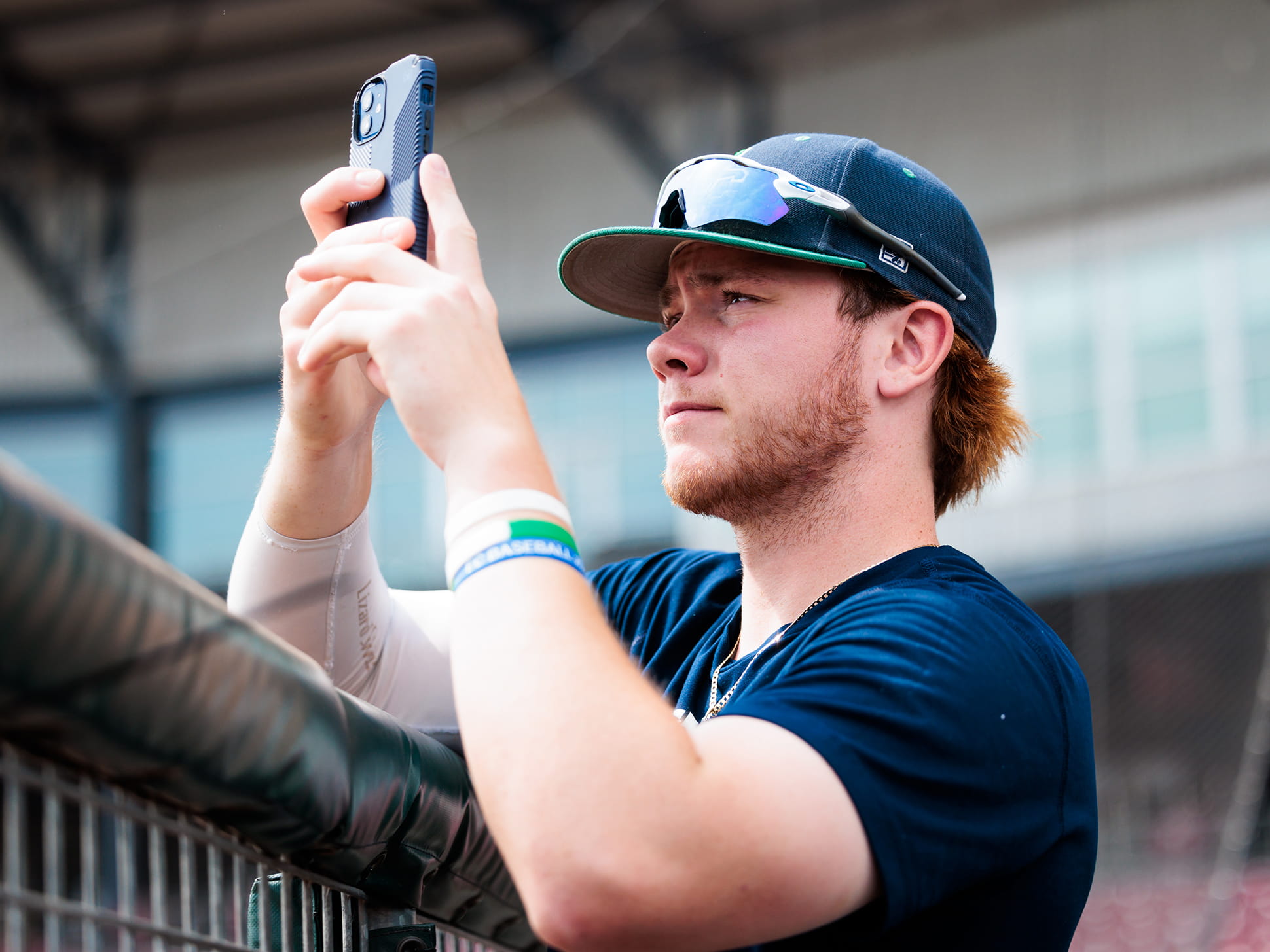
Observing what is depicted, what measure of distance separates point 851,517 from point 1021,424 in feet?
1.01

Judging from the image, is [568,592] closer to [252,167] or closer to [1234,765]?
[1234,765]

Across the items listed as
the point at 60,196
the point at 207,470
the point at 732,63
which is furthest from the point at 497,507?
the point at 60,196

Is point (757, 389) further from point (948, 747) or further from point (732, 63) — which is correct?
point (732, 63)

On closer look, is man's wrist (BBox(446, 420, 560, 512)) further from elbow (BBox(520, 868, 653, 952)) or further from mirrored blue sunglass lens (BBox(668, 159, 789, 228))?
mirrored blue sunglass lens (BBox(668, 159, 789, 228))

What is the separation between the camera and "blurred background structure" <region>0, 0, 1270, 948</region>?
5602 millimetres

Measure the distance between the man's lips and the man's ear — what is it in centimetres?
14

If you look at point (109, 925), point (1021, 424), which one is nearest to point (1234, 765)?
point (1021, 424)

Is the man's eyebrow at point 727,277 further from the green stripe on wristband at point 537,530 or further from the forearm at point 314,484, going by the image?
the green stripe on wristband at point 537,530

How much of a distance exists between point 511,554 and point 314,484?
1.08 feet

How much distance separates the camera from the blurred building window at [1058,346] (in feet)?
21.5

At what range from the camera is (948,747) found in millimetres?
637

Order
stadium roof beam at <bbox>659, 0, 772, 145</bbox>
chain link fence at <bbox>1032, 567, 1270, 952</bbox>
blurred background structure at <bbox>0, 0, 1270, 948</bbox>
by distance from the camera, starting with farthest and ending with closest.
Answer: blurred background structure at <bbox>0, 0, 1270, 948</bbox> < stadium roof beam at <bbox>659, 0, 772, 145</bbox> < chain link fence at <bbox>1032, 567, 1270, 952</bbox>

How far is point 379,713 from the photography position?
1.90 feet

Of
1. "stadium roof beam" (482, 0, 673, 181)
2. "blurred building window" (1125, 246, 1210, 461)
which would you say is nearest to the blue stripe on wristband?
"stadium roof beam" (482, 0, 673, 181)
